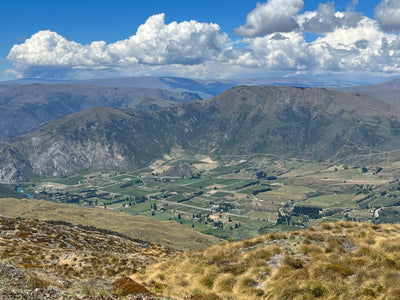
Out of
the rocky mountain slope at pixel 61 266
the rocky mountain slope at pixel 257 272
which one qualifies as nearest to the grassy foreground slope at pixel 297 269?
the rocky mountain slope at pixel 257 272

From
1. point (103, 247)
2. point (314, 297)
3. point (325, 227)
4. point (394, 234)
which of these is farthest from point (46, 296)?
point (103, 247)

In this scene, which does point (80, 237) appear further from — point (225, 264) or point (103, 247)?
point (225, 264)

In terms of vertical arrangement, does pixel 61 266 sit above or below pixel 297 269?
below

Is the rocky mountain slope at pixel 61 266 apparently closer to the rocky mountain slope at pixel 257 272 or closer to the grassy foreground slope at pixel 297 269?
the rocky mountain slope at pixel 257 272

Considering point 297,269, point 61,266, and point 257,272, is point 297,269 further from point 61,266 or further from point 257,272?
point 61,266

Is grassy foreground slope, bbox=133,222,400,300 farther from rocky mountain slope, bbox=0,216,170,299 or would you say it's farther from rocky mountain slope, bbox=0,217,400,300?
rocky mountain slope, bbox=0,216,170,299

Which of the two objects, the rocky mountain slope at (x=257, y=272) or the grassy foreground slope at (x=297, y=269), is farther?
the grassy foreground slope at (x=297, y=269)

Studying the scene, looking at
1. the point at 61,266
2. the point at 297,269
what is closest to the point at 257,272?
the point at 297,269

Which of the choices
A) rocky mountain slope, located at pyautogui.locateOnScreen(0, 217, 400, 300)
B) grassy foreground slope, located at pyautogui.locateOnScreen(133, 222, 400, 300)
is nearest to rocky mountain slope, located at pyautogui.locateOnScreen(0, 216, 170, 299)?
rocky mountain slope, located at pyautogui.locateOnScreen(0, 217, 400, 300)
